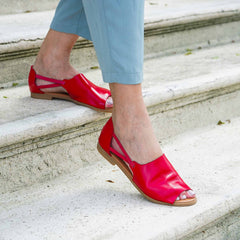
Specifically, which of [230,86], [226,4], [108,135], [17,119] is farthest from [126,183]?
[226,4]

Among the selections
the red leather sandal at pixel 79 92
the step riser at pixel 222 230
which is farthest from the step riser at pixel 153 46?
the step riser at pixel 222 230

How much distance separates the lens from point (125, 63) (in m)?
1.08

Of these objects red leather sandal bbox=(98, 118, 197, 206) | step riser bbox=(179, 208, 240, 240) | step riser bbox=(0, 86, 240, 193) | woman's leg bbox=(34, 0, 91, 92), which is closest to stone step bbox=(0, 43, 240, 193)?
step riser bbox=(0, 86, 240, 193)

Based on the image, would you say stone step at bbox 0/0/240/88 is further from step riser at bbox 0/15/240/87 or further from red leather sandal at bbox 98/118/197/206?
red leather sandal at bbox 98/118/197/206

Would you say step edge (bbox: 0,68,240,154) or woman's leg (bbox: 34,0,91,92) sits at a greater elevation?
woman's leg (bbox: 34,0,91,92)

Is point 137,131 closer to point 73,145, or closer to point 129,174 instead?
point 129,174

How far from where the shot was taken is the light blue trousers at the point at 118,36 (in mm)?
1052

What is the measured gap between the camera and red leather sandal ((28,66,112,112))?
1.34 metres

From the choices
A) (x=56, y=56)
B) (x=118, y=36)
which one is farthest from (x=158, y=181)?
(x=56, y=56)

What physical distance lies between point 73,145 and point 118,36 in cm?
43

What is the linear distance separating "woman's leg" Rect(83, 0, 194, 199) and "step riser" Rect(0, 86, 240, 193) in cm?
22

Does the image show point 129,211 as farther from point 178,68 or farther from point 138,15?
point 178,68

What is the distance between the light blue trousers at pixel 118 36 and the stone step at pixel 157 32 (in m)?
0.58

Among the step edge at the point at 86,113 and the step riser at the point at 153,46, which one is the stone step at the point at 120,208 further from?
the step riser at the point at 153,46
